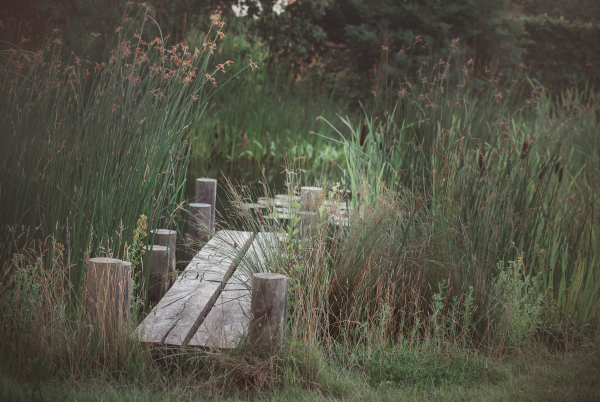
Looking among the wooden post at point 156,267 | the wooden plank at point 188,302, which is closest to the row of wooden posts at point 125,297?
the wooden plank at point 188,302

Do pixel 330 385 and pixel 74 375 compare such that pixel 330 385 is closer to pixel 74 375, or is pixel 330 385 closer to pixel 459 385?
pixel 459 385

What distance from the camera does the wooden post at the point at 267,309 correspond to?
2.48 metres

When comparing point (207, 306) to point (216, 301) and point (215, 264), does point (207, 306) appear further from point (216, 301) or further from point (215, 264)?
point (215, 264)

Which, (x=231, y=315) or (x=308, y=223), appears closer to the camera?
(x=231, y=315)

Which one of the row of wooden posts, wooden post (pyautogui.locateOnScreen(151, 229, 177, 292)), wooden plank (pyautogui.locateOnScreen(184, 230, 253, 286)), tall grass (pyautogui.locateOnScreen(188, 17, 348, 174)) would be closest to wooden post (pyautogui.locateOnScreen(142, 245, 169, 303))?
wooden post (pyautogui.locateOnScreen(151, 229, 177, 292))

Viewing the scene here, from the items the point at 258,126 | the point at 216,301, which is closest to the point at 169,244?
the point at 216,301

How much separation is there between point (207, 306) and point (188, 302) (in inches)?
3.8

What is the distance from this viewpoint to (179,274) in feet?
11.4

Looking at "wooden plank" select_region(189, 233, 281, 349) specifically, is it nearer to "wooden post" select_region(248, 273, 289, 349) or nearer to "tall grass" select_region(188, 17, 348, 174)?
"wooden post" select_region(248, 273, 289, 349)

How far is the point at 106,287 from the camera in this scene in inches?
Answer: 96.1

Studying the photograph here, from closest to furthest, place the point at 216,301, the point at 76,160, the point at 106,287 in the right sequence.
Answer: the point at 106,287 < the point at 76,160 < the point at 216,301

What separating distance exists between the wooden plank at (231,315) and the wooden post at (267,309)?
1.8 inches

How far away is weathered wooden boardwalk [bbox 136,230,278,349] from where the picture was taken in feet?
8.61

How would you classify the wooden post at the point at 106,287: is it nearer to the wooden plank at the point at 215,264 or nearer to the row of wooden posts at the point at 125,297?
the row of wooden posts at the point at 125,297
